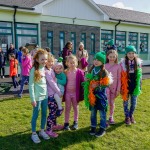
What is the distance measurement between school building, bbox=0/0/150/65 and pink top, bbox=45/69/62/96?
1113 centimetres

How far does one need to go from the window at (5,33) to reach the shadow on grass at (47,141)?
36.4ft

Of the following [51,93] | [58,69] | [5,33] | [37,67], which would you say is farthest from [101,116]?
[5,33]

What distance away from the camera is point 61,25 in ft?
59.4

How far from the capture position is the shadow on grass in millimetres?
4484

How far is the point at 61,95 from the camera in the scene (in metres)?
4.71

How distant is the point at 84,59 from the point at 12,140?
5.06 m

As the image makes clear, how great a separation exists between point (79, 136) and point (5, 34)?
38.3 ft

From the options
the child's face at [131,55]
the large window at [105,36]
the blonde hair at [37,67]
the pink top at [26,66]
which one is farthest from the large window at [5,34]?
the blonde hair at [37,67]

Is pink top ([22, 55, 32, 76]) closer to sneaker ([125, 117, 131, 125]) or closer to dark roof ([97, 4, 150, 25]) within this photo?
sneaker ([125, 117, 131, 125])

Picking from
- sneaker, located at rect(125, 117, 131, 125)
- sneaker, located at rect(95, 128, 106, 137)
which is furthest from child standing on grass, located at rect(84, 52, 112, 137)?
sneaker, located at rect(125, 117, 131, 125)

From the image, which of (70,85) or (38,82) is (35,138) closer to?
(38,82)

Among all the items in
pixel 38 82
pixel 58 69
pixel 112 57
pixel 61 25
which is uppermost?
pixel 61 25

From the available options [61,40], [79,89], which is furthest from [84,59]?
[61,40]

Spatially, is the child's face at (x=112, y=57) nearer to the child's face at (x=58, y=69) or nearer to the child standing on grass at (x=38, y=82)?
the child's face at (x=58, y=69)
